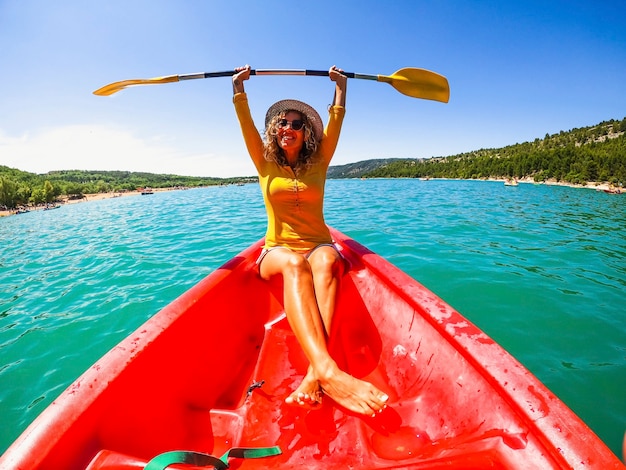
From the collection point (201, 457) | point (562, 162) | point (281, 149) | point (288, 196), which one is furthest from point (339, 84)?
point (562, 162)

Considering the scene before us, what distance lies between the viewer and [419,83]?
3.90m

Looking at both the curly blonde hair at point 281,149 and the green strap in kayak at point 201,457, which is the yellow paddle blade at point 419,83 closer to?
the curly blonde hair at point 281,149

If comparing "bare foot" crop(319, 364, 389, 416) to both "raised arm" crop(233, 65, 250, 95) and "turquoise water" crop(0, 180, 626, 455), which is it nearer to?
"turquoise water" crop(0, 180, 626, 455)

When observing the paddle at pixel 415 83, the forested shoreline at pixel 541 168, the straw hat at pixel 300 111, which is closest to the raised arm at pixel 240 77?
the straw hat at pixel 300 111

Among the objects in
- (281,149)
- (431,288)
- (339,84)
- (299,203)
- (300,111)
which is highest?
(339,84)

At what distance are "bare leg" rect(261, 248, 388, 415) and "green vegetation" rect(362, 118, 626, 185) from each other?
137 feet

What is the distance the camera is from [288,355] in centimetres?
220

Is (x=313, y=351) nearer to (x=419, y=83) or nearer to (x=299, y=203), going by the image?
(x=299, y=203)

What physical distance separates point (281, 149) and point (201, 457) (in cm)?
231

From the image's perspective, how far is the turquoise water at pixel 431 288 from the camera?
2.79m

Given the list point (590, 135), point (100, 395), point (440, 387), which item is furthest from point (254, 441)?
point (590, 135)

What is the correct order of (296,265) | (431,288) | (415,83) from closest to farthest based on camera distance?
(296,265)
(415,83)
(431,288)

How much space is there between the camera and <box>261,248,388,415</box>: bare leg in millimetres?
1405

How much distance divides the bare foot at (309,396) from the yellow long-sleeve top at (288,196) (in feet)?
3.66
